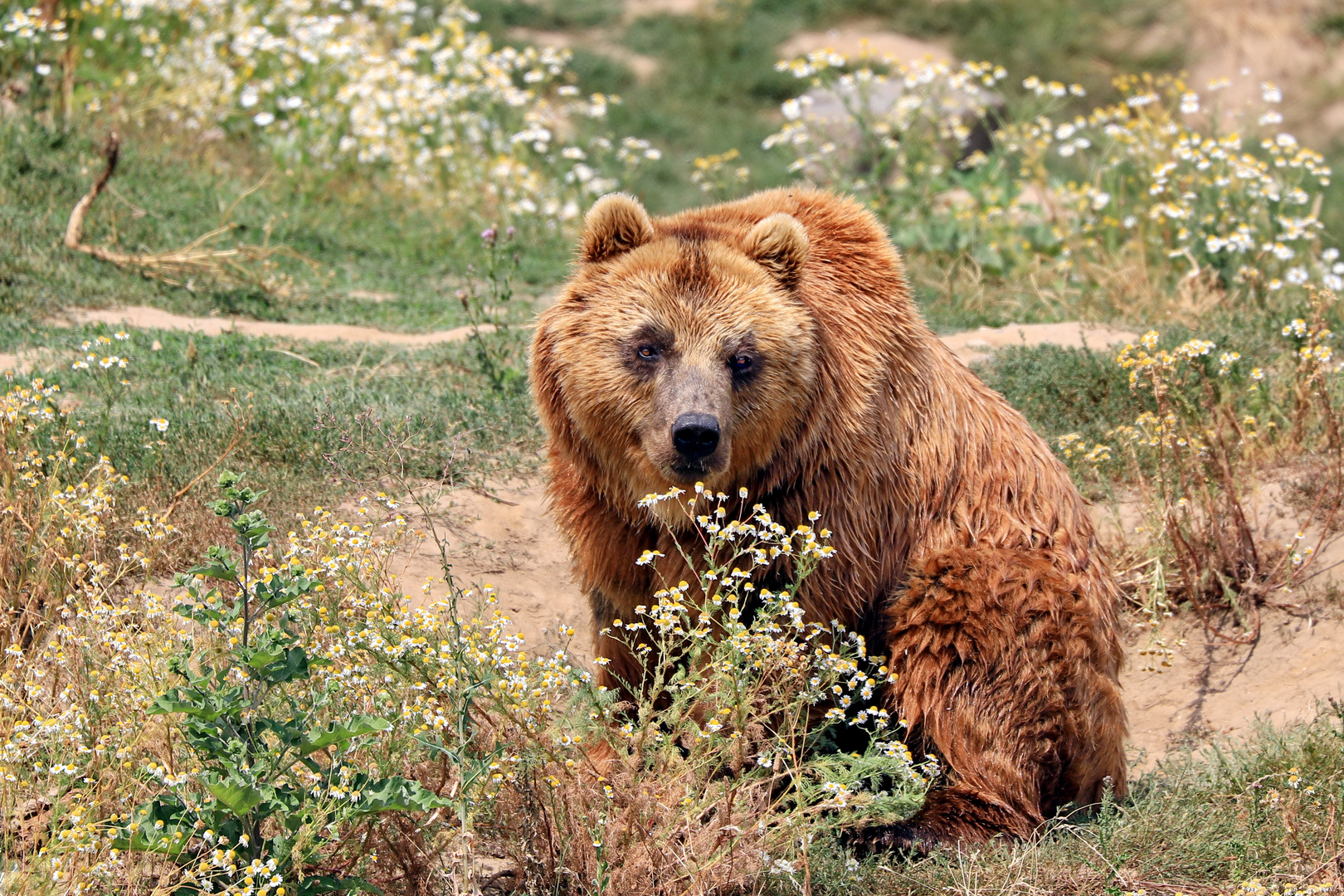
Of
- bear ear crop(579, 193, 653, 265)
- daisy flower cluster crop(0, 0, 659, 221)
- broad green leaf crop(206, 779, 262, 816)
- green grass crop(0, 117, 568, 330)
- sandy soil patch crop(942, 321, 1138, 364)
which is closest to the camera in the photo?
broad green leaf crop(206, 779, 262, 816)

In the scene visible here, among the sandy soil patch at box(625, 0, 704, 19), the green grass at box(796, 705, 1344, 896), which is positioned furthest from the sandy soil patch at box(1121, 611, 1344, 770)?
the sandy soil patch at box(625, 0, 704, 19)

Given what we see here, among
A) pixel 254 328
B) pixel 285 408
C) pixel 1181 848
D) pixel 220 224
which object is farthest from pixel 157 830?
pixel 220 224

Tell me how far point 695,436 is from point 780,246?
0.75 metres

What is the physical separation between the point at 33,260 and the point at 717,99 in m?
9.25

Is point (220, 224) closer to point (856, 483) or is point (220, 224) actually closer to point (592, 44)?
point (856, 483)

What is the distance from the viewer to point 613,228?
14.5 ft

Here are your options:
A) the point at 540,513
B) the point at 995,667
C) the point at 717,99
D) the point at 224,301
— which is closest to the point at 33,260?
the point at 224,301

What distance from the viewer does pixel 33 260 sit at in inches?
299

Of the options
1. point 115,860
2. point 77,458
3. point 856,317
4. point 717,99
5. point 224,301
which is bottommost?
point 717,99

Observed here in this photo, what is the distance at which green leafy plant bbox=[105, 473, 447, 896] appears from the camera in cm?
305

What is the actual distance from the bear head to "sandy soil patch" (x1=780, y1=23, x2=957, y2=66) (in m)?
11.8

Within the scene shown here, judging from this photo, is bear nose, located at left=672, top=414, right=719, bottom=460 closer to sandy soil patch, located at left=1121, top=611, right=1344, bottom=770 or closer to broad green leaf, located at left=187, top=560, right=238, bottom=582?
broad green leaf, located at left=187, top=560, right=238, bottom=582

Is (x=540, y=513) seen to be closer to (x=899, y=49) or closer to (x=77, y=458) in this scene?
(x=77, y=458)

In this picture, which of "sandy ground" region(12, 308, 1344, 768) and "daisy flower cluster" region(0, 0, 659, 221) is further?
"daisy flower cluster" region(0, 0, 659, 221)
